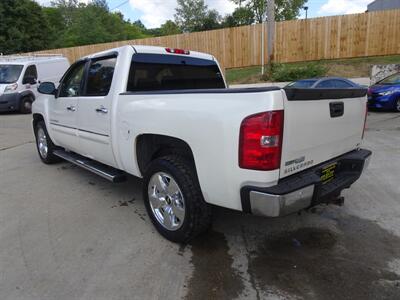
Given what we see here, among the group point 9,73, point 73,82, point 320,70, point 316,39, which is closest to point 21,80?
point 9,73

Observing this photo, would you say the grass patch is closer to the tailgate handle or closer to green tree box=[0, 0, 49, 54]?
the tailgate handle

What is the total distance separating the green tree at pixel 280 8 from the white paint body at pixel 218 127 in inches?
1549

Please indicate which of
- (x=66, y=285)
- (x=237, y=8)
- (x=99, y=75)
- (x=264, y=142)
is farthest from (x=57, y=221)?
(x=237, y=8)

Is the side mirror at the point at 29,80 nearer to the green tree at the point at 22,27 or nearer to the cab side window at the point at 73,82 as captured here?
the cab side window at the point at 73,82

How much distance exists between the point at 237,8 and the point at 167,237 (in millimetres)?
42117

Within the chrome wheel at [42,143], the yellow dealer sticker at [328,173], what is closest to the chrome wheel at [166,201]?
the yellow dealer sticker at [328,173]

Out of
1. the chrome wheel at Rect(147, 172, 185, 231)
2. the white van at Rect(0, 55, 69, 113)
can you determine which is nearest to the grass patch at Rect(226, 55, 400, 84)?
the white van at Rect(0, 55, 69, 113)

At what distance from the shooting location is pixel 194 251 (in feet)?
10.9

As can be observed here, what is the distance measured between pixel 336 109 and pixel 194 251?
72.7 inches

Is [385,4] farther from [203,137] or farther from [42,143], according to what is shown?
[203,137]

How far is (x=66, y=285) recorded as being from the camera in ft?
9.32

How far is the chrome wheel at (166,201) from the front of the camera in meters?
3.35

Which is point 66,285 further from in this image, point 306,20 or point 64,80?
point 306,20

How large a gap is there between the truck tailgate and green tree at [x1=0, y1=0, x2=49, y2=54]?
37.5 metres
